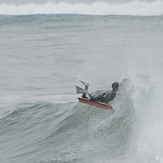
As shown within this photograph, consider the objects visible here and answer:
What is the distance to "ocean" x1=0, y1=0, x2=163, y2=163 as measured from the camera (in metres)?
11.3

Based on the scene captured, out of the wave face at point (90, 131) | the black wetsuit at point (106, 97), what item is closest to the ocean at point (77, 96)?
the wave face at point (90, 131)

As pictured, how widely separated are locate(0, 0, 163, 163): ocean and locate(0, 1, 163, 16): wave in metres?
15.6

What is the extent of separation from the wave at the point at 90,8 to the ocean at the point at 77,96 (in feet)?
51.2

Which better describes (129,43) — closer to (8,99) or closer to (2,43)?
(2,43)

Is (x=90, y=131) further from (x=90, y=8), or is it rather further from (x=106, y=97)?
(x=90, y=8)

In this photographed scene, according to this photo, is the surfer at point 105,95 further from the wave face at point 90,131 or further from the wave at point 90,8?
the wave at point 90,8

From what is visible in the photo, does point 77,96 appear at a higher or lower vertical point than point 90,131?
higher

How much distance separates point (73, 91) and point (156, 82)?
200 inches

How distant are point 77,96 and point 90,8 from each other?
53.0 m

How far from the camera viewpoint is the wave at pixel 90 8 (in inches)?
2554

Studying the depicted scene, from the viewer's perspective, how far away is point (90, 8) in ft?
229

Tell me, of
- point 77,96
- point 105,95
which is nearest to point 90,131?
point 105,95

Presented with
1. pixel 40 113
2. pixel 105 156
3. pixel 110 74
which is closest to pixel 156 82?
pixel 40 113

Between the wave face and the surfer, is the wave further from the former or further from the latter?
the surfer
